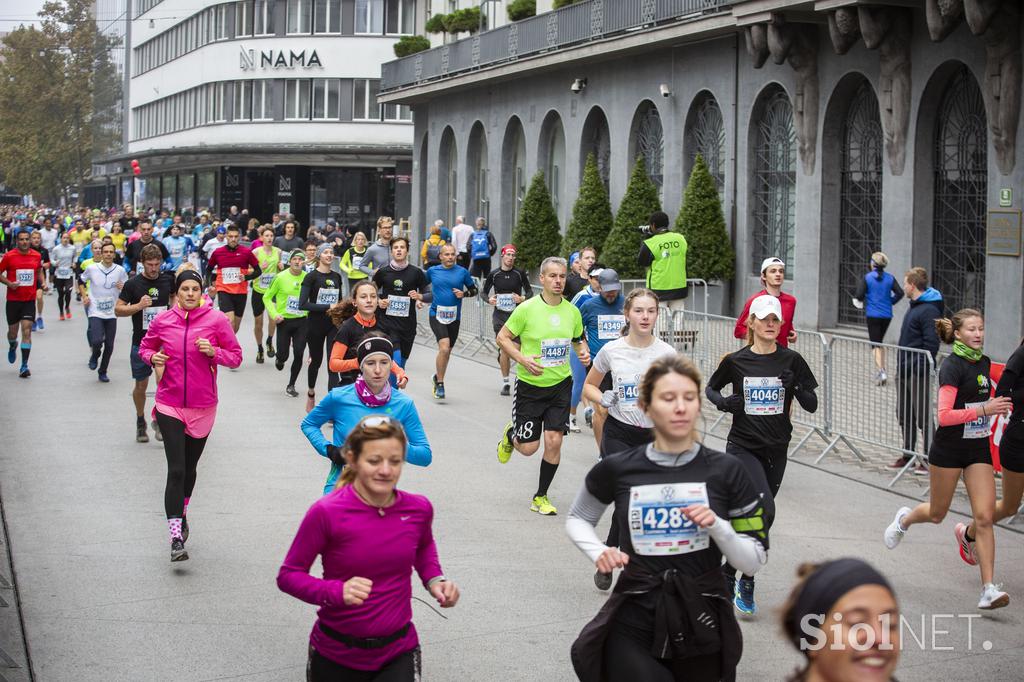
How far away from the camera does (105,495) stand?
1176cm

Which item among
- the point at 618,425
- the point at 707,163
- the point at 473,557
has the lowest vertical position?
the point at 473,557

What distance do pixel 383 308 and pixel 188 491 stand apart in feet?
21.8

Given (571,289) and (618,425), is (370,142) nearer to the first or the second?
(571,289)

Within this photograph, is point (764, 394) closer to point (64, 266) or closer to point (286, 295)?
point (286, 295)

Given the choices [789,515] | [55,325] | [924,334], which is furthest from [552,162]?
[789,515]

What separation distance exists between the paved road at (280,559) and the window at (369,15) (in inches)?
2016

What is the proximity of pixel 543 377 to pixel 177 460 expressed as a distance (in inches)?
117

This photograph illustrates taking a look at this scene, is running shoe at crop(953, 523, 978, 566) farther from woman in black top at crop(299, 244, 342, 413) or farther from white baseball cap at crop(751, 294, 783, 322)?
woman in black top at crop(299, 244, 342, 413)

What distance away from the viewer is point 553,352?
445 inches

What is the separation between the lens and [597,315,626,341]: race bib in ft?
42.3

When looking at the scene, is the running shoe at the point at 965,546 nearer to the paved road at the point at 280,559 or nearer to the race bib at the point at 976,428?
the paved road at the point at 280,559

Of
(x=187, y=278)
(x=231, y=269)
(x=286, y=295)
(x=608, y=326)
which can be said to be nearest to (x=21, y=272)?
(x=231, y=269)

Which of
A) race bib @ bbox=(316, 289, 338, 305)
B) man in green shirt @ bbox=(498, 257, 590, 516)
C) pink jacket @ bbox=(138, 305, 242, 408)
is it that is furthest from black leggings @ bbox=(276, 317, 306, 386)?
pink jacket @ bbox=(138, 305, 242, 408)

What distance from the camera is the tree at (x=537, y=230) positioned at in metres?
35.8
